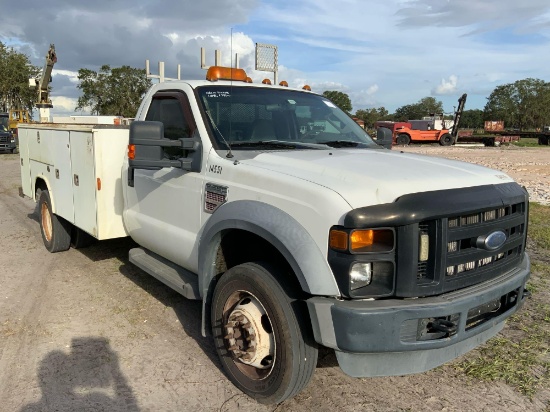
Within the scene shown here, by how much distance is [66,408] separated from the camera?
9.90ft

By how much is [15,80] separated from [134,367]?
43.6 m

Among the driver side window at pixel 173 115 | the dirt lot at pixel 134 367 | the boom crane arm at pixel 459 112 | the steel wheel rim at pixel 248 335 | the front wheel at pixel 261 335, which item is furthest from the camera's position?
the boom crane arm at pixel 459 112

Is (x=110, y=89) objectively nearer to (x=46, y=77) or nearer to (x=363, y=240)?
(x=46, y=77)

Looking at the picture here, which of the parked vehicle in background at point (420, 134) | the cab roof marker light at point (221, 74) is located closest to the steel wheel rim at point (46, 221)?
the cab roof marker light at point (221, 74)

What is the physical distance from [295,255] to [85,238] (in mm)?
4667

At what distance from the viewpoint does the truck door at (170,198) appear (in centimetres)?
372

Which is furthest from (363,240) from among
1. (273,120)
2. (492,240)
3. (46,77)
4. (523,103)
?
(523,103)

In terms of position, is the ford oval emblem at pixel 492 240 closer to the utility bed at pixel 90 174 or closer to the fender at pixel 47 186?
the utility bed at pixel 90 174

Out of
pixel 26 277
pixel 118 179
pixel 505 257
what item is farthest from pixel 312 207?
pixel 26 277

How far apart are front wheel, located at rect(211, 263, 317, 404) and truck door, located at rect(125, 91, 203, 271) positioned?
2.31 ft

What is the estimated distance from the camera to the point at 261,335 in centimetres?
296

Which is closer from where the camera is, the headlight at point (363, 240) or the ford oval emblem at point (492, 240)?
the headlight at point (363, 240)

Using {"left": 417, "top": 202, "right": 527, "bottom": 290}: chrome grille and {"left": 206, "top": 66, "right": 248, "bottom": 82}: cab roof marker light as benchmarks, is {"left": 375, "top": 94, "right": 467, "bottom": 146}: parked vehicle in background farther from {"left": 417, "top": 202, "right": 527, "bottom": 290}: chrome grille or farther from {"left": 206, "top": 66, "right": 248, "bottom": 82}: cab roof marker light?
{"left": 417, "top": 202, "right": 527, "bottom": 290}: chrome grille

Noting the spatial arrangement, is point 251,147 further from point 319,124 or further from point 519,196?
point 519,196
